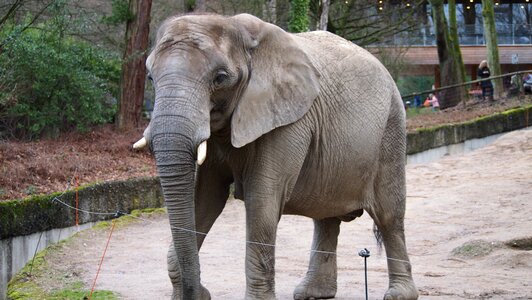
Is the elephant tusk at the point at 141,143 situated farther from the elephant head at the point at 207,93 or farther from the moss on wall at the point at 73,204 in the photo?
the moss on wall at the point at 73,204

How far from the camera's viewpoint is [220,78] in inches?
329

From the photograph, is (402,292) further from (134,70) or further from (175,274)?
(134,70)

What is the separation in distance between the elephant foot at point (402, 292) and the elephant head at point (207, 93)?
7.61 feet

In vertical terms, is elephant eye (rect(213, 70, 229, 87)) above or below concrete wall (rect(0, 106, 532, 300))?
above

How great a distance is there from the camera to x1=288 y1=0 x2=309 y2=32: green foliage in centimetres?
2750

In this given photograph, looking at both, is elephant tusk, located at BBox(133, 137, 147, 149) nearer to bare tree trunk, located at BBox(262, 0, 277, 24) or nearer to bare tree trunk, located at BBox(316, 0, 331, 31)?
bare tree trunk, located at BBox(316, 0, 331, 31)

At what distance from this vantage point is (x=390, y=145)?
34.8 feet

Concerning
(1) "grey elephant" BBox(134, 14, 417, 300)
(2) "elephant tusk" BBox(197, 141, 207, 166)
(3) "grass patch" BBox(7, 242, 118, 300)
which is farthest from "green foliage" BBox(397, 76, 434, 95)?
(2) "elephant tusk" BBox(197, 141, 207, 166)

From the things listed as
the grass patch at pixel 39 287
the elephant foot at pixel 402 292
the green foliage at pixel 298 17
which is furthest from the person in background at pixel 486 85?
the elephant foot at pixel 402 292

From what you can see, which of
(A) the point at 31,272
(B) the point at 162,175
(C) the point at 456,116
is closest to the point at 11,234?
(A) the point at 31,272

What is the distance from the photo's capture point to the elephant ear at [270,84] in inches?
341

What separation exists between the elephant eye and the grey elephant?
0.4 inches

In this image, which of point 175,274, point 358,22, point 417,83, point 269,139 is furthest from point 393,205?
point 417,83

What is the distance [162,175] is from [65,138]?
1501 centimetres
